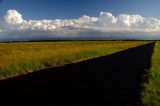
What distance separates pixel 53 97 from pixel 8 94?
2.48 m

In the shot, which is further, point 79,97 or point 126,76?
point 126,76

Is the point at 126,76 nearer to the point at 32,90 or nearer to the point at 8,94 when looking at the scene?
the point at 32,90

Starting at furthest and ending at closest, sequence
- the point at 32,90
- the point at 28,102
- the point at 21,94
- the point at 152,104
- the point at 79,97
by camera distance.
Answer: the point at 32,90 → the point at 21,94 → the point at 79,97 → the point at 28,102 → the point at 152,104

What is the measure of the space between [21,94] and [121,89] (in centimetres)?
509

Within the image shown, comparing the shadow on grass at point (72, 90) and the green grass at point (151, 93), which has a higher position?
the green grass at point (151, 93)

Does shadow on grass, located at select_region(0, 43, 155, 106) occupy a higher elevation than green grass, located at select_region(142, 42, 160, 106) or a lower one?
lower

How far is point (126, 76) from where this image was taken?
18.5 metres

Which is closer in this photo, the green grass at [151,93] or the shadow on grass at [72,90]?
the green grass at [151,93]

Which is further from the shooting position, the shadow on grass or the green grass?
the shadow on grass

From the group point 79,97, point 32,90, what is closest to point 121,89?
point 79,97

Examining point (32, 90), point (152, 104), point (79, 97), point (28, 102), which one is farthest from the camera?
point (32, 90)

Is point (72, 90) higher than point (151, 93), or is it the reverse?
point (151, 93)

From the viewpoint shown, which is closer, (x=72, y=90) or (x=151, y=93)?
(x=151, y=93)

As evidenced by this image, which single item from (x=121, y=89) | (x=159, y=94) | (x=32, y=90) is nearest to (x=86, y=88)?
(x=121, y=89)
